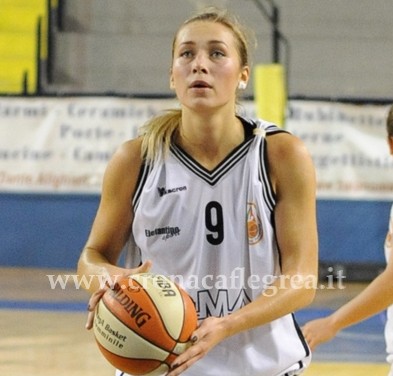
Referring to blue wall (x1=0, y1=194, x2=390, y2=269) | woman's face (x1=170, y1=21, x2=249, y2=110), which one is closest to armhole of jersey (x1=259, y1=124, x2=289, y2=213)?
woman's face (x1=170, y1=21, x2=249, y2=110)

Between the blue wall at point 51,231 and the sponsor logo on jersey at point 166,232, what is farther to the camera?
the blue wall at point 51,231

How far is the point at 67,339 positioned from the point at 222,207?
3943 mm

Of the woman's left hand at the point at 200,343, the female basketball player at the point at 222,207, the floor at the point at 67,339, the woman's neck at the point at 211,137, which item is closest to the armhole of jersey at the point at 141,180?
the female basketball player at the point at 222,207

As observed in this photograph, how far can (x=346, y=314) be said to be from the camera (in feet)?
9.42

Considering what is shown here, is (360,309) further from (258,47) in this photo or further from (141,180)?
(258,47)

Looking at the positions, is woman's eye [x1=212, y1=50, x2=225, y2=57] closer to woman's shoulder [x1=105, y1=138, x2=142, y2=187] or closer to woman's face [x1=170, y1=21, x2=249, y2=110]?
woman's face [x1=170, y1=21, x2=249, y2=110]

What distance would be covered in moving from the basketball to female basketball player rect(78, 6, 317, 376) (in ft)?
0.37

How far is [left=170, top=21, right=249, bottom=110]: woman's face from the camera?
99.7 inches

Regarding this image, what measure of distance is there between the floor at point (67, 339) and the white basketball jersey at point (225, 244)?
2780 mm

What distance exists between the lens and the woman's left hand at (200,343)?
2.24 metres

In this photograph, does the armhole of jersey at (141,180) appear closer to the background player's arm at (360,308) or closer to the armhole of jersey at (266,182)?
the armhole of jersey at (266,182)

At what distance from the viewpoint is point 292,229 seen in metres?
2.53

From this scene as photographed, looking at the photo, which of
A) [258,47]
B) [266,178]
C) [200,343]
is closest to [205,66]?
[266,178]

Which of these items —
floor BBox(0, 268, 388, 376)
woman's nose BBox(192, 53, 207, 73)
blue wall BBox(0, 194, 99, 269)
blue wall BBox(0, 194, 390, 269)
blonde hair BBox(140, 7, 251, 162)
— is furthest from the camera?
blue wall BBox(0, 194, 99, 269)
